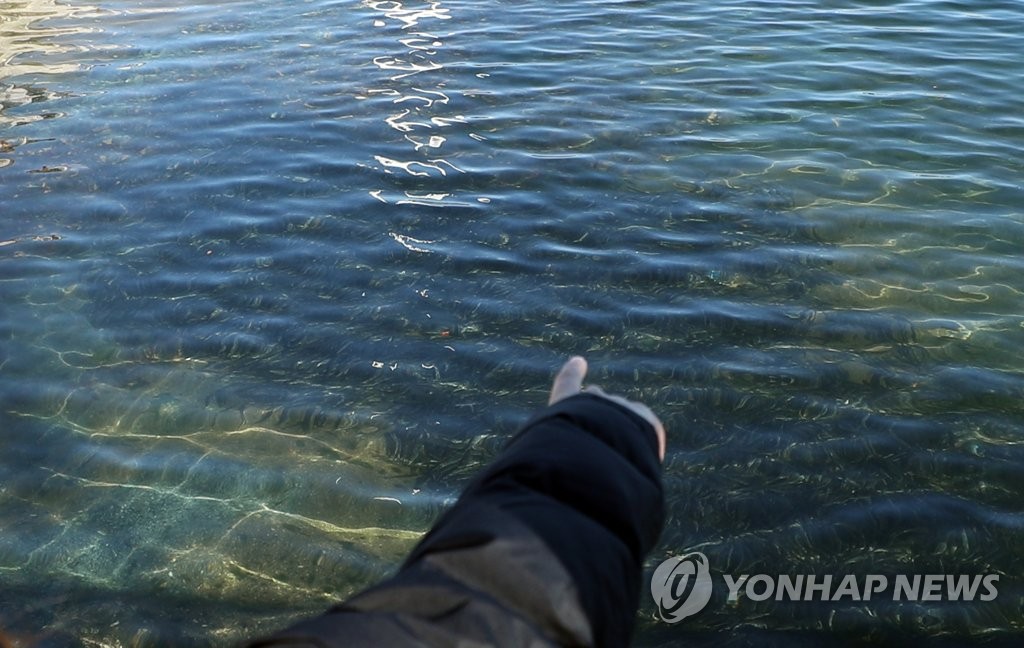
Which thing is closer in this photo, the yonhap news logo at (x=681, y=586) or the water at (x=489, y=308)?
the yonhap news logo at (x=681, y=586)

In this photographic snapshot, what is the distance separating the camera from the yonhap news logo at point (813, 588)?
182 inches

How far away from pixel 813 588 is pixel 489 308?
3129 mm

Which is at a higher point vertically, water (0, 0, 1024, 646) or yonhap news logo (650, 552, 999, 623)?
water (0, 0, 1024, 646)

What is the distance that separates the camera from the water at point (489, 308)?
502 cm

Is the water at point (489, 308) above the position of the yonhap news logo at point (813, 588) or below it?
above

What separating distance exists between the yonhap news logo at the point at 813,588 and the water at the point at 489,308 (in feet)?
0.21

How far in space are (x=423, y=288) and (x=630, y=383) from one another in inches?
74.6

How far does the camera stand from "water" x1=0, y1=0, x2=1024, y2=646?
5.02 meters

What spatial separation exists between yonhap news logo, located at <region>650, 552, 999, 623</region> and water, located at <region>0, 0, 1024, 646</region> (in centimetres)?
7

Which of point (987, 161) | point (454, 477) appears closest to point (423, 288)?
point (454, 477)

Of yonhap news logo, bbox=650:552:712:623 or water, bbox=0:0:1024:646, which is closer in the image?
yonhap news logo, bbox=650:552:712:623

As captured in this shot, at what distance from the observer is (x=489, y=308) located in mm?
7035

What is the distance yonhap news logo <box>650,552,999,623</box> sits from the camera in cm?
462

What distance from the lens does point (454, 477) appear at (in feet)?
18.1
